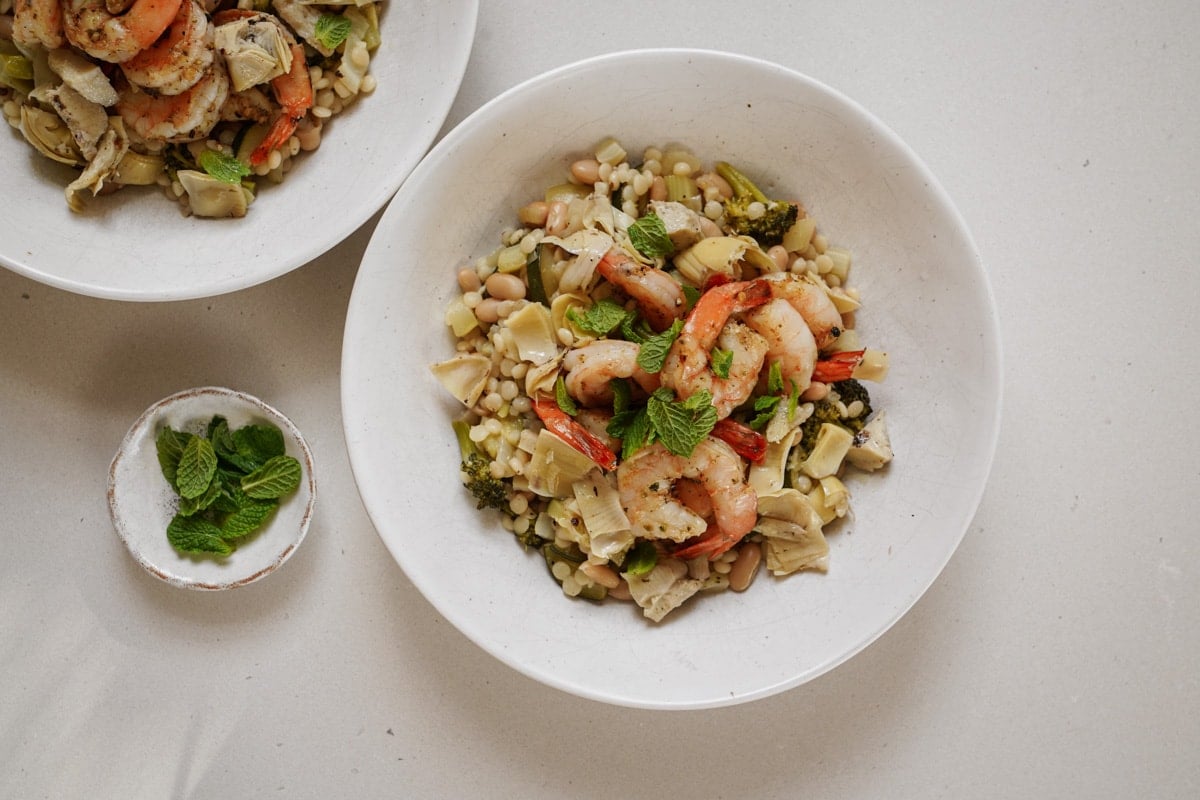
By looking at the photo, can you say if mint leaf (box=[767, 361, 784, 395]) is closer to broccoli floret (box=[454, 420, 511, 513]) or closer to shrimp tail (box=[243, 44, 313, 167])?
broccoli floret (box=[454, 420, 511, 513])

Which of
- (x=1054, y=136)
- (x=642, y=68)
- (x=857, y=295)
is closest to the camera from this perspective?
(x=642, y=68)

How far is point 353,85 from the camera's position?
2.49 metres

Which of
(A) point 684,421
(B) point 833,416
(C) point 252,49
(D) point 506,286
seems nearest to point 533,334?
(D) point 506,286

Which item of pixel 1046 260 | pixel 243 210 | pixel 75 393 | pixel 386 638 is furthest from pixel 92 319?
pixel 1046 260

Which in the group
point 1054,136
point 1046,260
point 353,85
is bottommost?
point 353,85

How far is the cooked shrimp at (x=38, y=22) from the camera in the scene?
2.20m

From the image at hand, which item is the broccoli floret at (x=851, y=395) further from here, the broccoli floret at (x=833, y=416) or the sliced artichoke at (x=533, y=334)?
the sliced artichoke at (x=533, y=334)

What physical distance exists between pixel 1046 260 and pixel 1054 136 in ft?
1.29

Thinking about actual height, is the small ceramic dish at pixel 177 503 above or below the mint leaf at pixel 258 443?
below

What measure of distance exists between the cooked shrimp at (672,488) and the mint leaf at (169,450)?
1.38m

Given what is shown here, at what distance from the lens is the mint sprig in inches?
103

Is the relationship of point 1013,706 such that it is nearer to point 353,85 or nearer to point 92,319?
point 353,85

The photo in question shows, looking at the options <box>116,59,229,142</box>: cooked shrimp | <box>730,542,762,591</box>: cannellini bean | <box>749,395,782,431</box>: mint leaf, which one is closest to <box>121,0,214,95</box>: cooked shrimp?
<box>116,59,229,142</box>: cooked shrimp

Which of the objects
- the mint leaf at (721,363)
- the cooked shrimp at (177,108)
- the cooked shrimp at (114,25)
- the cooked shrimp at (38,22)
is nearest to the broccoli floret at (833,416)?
the mint leaf at (721,363)
